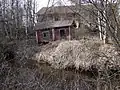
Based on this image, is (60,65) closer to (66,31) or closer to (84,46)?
(84,46)

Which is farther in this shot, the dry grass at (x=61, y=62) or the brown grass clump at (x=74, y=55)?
the brown grass clump at (x=74, y=55)

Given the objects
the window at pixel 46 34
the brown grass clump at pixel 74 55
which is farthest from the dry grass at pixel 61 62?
the window at pixel 46 34

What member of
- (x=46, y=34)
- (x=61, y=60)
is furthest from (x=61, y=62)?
(x=46, y=34)

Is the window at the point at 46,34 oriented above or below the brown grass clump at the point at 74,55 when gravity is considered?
above

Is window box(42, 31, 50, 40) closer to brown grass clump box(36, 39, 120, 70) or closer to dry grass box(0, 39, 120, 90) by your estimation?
dry grass box(0, 39, 120, 90)

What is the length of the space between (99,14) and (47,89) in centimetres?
279

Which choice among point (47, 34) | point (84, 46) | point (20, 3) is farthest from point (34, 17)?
point (84, 46)

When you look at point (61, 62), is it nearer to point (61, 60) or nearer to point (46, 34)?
point (61, 60)

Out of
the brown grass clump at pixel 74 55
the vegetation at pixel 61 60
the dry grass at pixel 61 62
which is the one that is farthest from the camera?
the brown grass clump at pixel 74 55

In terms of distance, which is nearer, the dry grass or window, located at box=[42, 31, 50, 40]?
the dry grass

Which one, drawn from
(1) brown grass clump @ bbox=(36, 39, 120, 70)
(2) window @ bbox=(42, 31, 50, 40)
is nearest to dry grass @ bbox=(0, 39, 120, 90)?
(1) brown grass clump @ bbox=(36, 39, 120, 70)

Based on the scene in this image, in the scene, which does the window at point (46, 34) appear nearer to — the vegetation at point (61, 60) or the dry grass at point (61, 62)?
the vegetation at point (61, 60)

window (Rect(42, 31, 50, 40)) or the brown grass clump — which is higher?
window (Rect(42, 31, 50, 40))

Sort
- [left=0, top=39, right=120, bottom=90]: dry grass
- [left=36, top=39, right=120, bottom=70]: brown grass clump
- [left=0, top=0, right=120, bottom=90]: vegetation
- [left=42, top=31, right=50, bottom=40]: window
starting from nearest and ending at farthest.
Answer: [left=0, top=0, right=120, bottom=90]: vegetation < [left=0, top=39, right=120, bottom=90]: dry grass < [left=36, top=39, right=120, bottom=70]: brown grass clump < [left=42, top=31, right=50, bottom=40]: window
